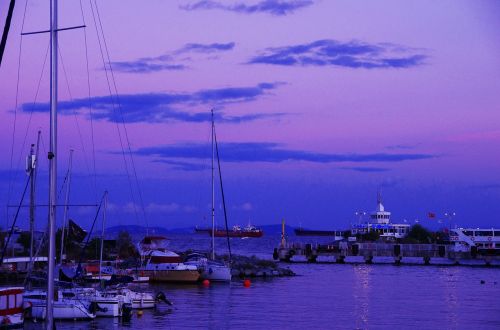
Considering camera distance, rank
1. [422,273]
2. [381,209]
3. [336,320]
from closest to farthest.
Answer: [336,320], [422,273], [381,209]

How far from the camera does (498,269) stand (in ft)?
323

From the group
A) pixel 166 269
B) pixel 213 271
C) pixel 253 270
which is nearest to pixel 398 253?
pixel 253 270

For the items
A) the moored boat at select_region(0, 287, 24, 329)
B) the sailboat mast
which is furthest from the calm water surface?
the sailboat mast

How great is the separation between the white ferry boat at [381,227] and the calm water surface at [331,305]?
200 ft

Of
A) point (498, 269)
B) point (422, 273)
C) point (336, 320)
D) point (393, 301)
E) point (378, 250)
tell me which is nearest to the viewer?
point (336, 320)

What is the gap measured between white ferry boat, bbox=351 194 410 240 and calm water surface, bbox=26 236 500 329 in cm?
6100

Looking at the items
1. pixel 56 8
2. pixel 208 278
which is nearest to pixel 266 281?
pixel 208 278

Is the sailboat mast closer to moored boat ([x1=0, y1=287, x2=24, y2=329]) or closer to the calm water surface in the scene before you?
moored boat ([x1=0, y1=287, x2=24, y2=329])

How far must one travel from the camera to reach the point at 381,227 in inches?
5664

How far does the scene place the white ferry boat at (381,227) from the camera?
470ft

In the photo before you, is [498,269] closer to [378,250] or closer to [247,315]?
[378,250]

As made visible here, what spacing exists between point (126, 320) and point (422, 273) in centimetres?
5467

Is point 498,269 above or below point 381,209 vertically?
below

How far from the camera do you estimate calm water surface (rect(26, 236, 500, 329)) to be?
40188 mm
